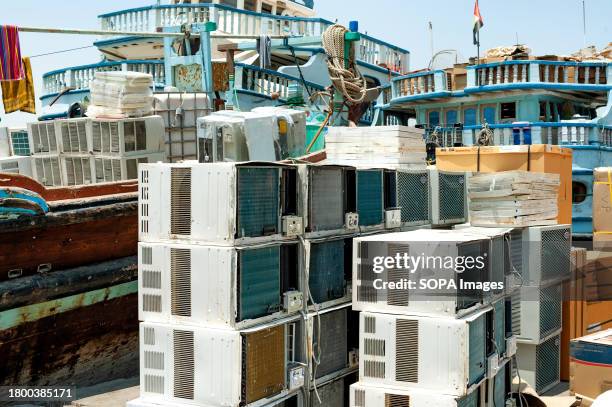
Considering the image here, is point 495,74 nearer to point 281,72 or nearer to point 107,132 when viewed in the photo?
point 281,72

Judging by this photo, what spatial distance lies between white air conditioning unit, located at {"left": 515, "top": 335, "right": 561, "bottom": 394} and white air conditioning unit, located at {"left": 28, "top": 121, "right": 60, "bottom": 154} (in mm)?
6137

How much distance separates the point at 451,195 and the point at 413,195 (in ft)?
2.85

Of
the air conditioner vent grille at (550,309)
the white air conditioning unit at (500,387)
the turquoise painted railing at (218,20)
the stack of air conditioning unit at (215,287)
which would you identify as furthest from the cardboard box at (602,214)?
the turquoise painted railing at (218,20)

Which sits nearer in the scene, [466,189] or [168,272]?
[168,272]

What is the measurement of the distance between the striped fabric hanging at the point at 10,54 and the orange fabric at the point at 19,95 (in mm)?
1574

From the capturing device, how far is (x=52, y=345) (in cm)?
665

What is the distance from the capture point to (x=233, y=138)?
8.15 m

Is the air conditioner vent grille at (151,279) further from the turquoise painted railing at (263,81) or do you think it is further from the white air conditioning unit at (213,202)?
the turquoise painted railing at (263,81)

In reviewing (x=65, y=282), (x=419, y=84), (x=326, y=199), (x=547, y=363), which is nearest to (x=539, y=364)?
(x=547, y=363)

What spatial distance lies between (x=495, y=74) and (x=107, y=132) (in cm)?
1171

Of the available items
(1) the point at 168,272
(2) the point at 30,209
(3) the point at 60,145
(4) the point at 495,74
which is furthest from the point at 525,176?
(4) the point at 495,74

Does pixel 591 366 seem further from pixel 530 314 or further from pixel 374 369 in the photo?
pixel 374 369

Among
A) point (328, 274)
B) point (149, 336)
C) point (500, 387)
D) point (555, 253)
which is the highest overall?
point (328, 274)

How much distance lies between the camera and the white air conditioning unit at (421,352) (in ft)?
15.7
